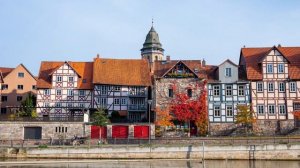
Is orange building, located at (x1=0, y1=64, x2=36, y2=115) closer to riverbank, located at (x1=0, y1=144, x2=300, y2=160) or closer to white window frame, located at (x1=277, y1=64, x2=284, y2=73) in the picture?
riverbank, located at (x1=0, y1=144, x2=300, y2=160)

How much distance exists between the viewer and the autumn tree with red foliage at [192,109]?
180 ft

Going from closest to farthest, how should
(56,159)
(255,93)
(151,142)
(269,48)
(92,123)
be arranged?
(56,159), (151,142), (92,123), (255,93), (269,48)

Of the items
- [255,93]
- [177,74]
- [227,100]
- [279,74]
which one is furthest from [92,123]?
[279,74]

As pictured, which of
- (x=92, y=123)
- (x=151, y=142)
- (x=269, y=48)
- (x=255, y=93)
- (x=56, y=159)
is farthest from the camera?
(x=269, y=48)

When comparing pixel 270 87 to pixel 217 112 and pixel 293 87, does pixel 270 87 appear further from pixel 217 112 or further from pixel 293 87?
pixel 217 112

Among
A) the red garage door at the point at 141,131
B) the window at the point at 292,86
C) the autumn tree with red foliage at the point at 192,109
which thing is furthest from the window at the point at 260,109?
the red garage door at the point at 141,131

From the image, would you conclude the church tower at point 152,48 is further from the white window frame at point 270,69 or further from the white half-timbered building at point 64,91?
the white window frame at point 270,69

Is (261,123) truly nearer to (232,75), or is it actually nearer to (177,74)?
(232,75)

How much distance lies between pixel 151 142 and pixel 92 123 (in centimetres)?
902

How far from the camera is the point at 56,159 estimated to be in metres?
43.2

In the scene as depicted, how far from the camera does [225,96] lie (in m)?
56.2

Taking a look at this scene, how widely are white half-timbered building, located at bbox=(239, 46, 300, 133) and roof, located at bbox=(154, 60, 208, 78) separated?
20.4 feet

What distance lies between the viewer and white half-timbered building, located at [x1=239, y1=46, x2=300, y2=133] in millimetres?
54625

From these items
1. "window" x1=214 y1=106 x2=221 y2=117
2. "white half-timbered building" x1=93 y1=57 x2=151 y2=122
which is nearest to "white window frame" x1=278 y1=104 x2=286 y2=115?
"window" x1=214 y1=106 x2=221 y2=117
